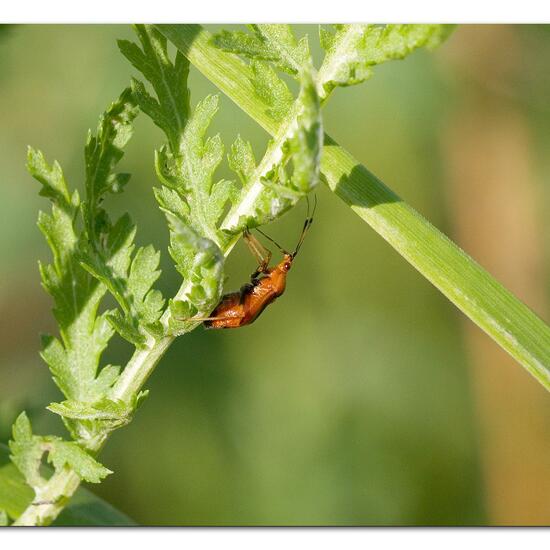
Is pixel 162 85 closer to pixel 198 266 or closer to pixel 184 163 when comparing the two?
pixel 184 163

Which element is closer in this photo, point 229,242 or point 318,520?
point 229,242

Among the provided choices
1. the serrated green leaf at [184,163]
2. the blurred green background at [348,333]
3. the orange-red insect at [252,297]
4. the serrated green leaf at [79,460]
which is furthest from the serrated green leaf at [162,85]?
the blurred green background at [348,333]

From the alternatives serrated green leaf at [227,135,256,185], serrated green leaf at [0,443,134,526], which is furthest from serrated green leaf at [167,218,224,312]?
serrated green leaf at [0,443,134,526]

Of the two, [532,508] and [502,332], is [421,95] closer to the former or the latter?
[532,508]

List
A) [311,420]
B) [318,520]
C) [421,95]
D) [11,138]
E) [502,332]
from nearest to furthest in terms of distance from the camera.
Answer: [502,332] → [11,138] → [318,520] → [311,420] → [421,95]

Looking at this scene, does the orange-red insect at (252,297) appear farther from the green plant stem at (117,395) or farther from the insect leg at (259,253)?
the green plant stem at (117,395)
